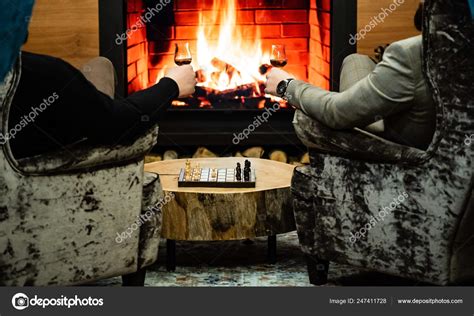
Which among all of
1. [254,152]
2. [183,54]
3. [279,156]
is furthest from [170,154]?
[183,54]

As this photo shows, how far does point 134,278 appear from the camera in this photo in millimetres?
2609

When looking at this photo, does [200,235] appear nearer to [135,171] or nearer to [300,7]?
[135,171]

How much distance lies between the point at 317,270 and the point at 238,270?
337 mm

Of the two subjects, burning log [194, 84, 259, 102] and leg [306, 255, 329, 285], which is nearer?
leg [306, 255, 329, 285]

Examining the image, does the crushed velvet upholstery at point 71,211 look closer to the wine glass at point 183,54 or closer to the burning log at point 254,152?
the wine glass at point 183,54

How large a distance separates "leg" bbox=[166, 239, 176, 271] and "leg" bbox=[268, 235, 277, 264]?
356mm

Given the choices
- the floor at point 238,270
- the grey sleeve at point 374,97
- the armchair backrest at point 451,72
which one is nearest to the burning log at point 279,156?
the floor at point 238,270

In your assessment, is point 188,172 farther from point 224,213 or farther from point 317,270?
point 317,270

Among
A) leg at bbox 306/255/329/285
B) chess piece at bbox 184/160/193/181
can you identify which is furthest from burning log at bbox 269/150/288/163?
leg at bbox 306/255/329/285

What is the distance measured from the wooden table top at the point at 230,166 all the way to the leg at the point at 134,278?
1.31 feet

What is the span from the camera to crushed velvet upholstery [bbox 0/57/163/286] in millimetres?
2148

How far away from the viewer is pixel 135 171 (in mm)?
2449

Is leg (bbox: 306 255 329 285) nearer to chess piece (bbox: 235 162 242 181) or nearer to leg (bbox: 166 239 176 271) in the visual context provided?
chess piece (bbox: 235 162 242 181)

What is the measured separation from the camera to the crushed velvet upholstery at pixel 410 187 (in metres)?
2.25
